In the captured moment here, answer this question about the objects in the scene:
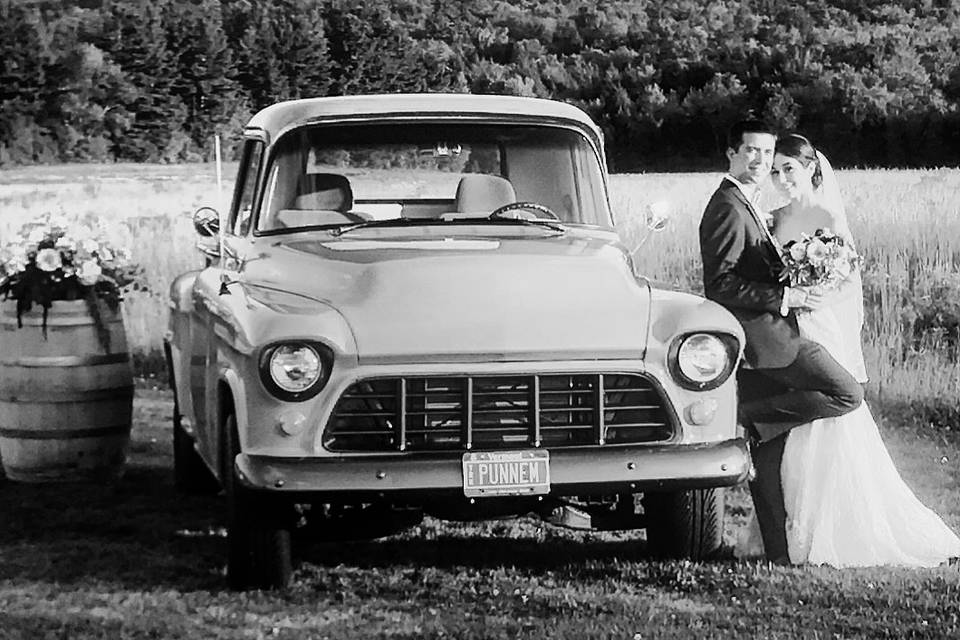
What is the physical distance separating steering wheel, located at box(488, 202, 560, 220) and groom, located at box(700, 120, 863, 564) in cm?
75

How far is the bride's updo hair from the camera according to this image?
697 cm

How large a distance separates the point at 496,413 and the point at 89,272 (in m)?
3.56

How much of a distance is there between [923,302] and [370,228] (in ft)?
28.4

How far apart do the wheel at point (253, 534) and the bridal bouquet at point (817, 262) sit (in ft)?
7.25

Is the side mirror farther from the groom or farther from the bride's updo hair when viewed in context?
the bride's updo hair

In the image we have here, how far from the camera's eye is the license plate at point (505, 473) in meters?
5.92

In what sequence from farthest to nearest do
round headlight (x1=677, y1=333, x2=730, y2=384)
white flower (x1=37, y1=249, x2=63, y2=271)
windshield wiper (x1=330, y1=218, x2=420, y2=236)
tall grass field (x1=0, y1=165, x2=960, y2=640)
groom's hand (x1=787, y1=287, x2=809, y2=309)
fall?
white flower (x1=37, y1=249, x2=63, y2=271) → windshield wiper (x1=330, y1=218, x2=420, y2=236) → groom's hand (x1=787, y1=287, x2=809, y2=309) → round headlight (x1=677, y1=333, x2=730, y2=384) → tall grass field (x1=0, y1=165, x2=960, y2=640)

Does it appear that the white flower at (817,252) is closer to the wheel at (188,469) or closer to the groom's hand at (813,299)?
the groom's hand at (813,299)

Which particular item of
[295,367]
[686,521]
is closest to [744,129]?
[686,521]

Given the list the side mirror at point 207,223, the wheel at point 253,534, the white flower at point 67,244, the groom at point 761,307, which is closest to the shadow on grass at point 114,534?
the wheel at point 253,534

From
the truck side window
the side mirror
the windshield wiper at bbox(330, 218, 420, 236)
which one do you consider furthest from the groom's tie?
the side mirror

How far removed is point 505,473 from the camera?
5.95 metres

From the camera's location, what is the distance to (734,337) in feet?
20.5

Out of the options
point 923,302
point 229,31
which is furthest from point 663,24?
point 923,302
